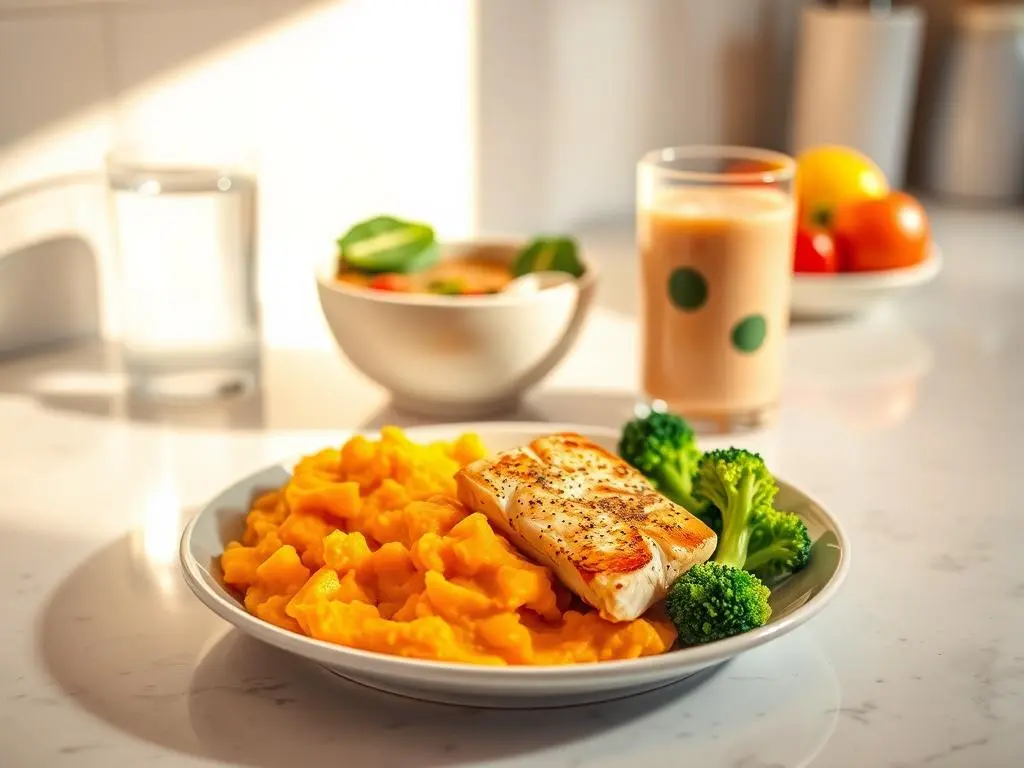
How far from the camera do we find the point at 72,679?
2.89ft

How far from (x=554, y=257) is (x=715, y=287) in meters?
0.19

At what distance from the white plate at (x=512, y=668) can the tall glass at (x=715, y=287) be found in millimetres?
334

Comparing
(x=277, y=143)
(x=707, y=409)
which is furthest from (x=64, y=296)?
(x=707, y=409)

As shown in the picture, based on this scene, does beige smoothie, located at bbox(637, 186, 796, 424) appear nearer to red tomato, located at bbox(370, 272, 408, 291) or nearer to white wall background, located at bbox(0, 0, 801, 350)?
red tomato, located at bbox(370, 272, 408, 291)

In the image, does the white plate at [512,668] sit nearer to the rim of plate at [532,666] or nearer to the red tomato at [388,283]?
the rim of plate at [532,666]

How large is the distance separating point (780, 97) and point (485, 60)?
90 centimetres

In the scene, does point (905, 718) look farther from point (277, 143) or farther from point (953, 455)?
point (277, 143)

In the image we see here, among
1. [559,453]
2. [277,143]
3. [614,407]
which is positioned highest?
[277,143]

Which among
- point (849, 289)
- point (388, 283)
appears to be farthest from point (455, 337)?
point (849, 289)

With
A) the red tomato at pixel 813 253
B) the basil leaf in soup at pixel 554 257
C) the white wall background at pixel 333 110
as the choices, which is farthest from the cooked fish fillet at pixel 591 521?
the red tomato at pixel 813 253

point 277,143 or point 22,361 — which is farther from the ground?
point 277,143

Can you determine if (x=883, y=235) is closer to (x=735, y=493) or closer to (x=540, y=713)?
(x=735, y=493)

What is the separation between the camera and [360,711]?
0.84 metres

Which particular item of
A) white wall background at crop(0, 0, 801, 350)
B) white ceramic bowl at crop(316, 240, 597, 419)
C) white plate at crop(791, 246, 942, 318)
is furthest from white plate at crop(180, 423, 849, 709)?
white plate at crop(791, 246, 942, 318)
